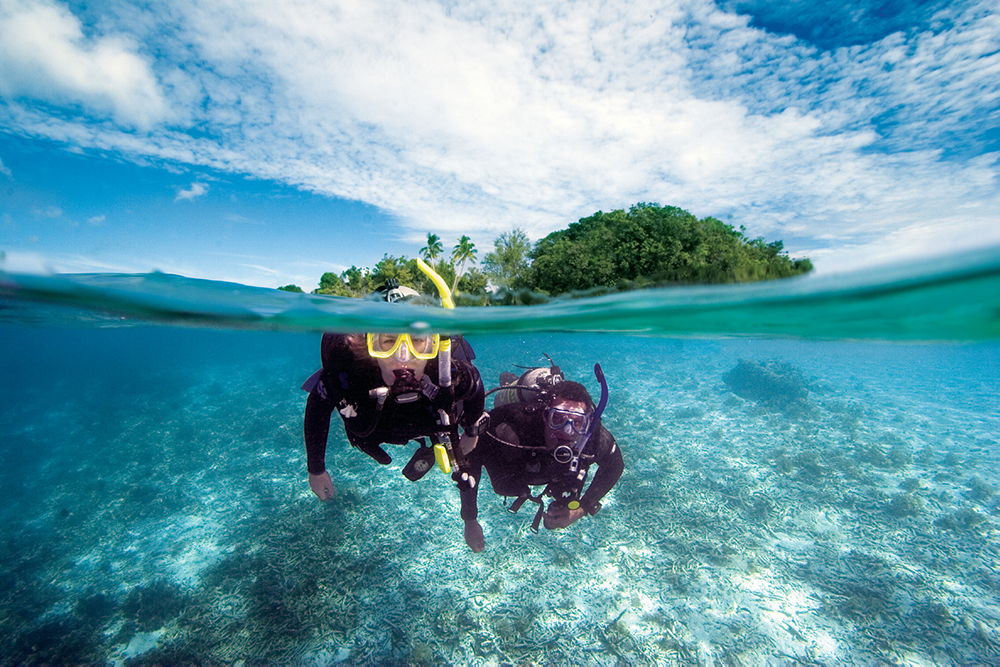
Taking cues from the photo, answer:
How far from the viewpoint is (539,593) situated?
6.31m

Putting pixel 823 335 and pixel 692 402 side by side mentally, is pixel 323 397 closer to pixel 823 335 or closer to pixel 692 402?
pixel 823 335

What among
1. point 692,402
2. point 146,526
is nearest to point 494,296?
point 146,526

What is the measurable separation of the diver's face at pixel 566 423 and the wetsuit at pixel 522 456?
0.75 ft

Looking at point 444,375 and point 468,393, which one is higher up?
point 444,375

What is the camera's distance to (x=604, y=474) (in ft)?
17.0

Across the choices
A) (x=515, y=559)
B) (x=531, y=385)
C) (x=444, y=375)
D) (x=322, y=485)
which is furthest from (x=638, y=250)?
(x=322, y=485)

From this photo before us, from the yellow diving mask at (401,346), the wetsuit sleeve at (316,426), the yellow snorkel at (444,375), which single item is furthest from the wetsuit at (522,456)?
the wetsuit sleeve at (316,426)

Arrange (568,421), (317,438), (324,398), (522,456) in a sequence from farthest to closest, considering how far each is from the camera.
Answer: (522,456), (568,421), (317,438), (324,398)

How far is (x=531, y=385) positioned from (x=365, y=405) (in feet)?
7.66

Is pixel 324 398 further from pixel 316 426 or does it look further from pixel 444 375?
pixel 444 375

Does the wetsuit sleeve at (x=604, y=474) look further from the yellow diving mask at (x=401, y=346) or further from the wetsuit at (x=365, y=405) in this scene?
the yellow diving mask at (x=401, y=346)

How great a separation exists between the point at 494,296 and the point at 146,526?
1029cm

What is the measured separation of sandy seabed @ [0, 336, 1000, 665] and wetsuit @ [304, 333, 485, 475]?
3.87 metres

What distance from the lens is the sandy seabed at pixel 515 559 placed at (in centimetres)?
567
